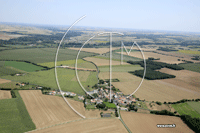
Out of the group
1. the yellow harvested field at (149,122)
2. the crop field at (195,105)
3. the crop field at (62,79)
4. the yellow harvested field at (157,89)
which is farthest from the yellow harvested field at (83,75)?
the crop field at (195,105)

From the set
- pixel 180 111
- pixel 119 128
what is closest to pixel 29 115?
pixel 119 128

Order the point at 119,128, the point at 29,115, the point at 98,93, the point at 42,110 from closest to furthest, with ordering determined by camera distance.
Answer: the point at 119,128 < the point at 29,115 < the point at 42,110 < the point at 98,93

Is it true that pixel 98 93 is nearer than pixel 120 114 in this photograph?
No

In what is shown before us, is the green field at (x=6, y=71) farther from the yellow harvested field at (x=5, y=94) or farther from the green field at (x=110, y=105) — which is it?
the green field at (x=110, y=105)

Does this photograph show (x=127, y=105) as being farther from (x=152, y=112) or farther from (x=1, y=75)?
(x=1, y=75)

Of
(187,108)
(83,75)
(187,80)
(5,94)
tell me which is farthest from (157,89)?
(5,94)

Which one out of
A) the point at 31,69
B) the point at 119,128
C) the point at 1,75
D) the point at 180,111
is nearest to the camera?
the point at 119,128

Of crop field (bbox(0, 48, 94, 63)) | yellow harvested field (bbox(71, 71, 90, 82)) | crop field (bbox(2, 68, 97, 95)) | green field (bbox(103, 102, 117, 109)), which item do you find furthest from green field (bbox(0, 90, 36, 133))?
crop field (bbox(0, 48, 94, 63))
